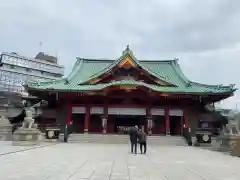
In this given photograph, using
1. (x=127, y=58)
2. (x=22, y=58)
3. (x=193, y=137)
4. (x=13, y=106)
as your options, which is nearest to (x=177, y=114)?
(x=193, y=137)

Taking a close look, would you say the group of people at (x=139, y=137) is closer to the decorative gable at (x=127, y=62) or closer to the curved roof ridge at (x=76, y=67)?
the decorative gable at (x=127, y=62)

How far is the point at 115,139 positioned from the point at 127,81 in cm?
574

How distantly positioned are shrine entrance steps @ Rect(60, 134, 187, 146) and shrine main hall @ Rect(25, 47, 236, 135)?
1741 mm

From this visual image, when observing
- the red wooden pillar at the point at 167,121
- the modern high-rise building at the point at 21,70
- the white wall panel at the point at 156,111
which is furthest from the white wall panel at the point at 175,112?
the modern high-rise building at the point at 21,70

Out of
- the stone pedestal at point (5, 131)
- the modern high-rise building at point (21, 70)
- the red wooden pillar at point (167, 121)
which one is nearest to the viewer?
the stone pedestal at point (5, 131)

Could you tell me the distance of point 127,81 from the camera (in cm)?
2972

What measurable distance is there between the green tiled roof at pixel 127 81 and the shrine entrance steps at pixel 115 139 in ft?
14.9

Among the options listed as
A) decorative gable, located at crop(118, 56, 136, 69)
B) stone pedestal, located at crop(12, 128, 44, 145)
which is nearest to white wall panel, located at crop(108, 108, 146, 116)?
decorative gable, located at crop(118, 56, 136, 69)

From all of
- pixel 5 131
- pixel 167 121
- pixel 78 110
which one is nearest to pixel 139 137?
pixel 167 121

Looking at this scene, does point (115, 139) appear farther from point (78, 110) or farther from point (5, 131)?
point (5, 131)

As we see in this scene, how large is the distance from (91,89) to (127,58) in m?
5.60

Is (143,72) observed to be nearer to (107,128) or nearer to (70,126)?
(107,128)

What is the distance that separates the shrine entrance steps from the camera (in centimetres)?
2759

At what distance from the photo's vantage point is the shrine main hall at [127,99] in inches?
1170
